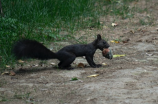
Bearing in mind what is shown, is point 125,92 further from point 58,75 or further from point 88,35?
point 88,35

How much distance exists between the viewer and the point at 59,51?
626 cm

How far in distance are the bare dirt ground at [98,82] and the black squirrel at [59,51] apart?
0.77 feet

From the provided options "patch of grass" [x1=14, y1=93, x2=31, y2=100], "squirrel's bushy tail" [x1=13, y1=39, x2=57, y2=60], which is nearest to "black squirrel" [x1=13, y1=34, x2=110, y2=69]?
"squirrel's bushy tail" [x1=13, y1=39, x2=57, y2=60]

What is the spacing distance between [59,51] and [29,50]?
75cm

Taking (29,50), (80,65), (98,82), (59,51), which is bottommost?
(80,65)

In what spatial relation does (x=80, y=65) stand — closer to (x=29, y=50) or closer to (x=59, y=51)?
(x=59, y=51)

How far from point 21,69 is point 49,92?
1.68 metres

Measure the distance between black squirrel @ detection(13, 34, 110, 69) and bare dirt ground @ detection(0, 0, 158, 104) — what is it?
23cm

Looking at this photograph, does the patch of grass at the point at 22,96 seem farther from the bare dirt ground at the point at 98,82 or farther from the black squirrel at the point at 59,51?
the black squirrel at the point at 59,51

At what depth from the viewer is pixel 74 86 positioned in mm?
4891

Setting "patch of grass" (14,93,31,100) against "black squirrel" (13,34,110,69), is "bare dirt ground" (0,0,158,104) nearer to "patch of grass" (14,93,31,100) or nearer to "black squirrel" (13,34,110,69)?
"patch of grass" (14,93,31,100)

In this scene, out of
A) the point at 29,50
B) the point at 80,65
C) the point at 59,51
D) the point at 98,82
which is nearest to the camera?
the point at 98,82

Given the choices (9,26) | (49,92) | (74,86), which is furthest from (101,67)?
(9,26)

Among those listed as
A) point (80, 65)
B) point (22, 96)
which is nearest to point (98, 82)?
point (22, 96)
